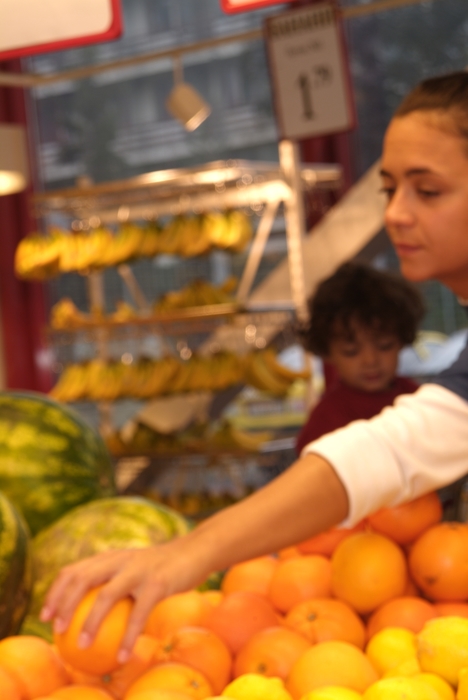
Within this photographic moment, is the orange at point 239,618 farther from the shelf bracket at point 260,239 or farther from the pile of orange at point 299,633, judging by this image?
the shelf bracket at point 260,239

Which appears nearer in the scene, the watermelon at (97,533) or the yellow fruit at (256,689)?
the yellow fruit at (256,689)

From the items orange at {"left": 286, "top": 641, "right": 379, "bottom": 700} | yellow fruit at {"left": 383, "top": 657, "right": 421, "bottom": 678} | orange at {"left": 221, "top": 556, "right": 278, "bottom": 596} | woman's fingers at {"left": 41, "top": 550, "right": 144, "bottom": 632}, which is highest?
woman's fingers at {"left": 41, "top": 550, "right": 144, "bottom": 632}

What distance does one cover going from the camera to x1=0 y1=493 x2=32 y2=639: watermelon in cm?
155

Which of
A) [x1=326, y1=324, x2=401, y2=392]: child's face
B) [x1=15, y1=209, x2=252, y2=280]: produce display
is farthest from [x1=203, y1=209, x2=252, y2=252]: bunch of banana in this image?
[x1=326, y1=324, x2=401, y2=392]: child's face

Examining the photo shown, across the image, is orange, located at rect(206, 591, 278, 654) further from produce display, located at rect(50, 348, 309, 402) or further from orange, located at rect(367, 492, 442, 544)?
produce display, located at rect(50, 348, 309, 402)

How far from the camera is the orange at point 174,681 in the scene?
1.11 metres

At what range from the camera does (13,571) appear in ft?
5.26

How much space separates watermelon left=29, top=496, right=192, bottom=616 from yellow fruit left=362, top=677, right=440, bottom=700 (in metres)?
0.82

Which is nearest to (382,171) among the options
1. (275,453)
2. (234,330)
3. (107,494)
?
(107,494)

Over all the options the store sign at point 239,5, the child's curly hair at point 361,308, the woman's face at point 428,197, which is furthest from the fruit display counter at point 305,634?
the child's curly hair at point 361,308

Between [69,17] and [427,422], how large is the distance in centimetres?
113

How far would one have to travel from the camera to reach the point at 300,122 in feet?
11.3

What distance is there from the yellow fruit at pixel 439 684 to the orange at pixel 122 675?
0.38m

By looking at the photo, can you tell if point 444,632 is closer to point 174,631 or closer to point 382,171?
point 174,631
